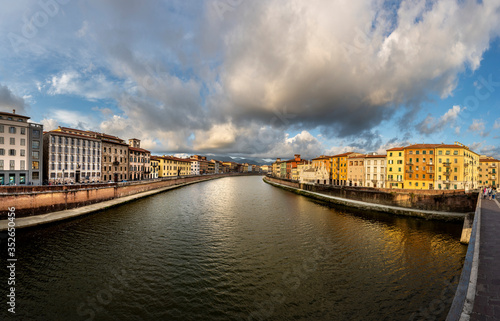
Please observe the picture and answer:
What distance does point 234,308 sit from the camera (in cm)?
991

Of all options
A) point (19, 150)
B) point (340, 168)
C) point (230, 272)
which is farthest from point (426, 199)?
point (19, 150)

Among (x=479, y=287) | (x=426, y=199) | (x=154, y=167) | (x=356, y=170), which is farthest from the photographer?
(x=154, y=167)

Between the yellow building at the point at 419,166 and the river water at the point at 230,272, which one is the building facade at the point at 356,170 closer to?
the yellow building at the point at 419,166

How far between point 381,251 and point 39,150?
208ft

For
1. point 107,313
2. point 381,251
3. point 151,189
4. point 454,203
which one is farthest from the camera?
point 151,189

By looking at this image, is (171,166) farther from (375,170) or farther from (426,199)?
(426,199)

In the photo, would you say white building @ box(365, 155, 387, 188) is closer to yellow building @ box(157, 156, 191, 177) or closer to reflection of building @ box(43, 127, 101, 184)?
reflection of building @ box(43, 127, 101, 184)

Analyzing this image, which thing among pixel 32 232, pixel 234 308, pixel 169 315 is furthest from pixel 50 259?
pixel 234 308

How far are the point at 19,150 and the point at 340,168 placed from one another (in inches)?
3413

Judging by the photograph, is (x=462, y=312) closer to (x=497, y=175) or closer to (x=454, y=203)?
(x=454, y=203)

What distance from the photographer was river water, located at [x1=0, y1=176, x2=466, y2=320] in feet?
A: 31.9

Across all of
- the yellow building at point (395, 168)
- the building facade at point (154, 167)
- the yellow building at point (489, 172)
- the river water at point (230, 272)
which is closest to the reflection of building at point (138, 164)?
the building facade at point (154, 167)

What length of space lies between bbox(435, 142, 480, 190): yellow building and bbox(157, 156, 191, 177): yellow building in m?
99.7

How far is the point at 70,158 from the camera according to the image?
4994cm
